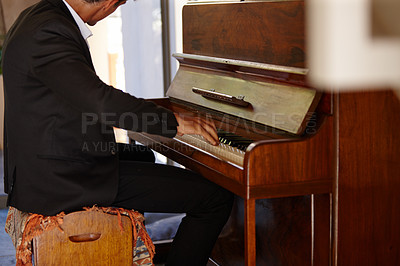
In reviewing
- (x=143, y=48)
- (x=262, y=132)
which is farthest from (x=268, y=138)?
(x=143, y=48)

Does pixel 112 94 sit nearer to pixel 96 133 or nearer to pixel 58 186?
pixel 96 133

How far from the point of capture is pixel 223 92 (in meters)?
2.40

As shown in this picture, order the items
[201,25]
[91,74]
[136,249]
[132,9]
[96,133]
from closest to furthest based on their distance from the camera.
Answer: [91,74] → [96,133] → [136,249] → [201,25] → [132,9]

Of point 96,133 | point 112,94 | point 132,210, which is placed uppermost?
point 112,94

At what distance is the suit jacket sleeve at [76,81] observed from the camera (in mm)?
1878

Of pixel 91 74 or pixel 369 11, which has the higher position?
pixel 369 11

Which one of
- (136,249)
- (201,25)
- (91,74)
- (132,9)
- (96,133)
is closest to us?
(91,74)

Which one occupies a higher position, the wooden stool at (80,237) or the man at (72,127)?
the man at (72,127)

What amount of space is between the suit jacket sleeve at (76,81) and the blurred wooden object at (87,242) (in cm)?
35

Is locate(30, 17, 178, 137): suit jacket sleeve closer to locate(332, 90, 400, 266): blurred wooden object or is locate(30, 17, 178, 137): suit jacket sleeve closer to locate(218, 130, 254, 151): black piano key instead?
locate(218, 130, 254, 151): black piano key

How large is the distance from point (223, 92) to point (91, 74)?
26.0 inches

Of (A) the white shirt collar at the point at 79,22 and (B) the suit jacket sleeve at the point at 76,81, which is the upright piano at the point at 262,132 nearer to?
(B) the suit jacket sleeve at the point at 76,81

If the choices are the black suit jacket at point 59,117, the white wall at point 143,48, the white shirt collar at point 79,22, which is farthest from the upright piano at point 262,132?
the white wall at point 143,48

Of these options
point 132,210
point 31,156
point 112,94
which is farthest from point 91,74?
point 132,210
